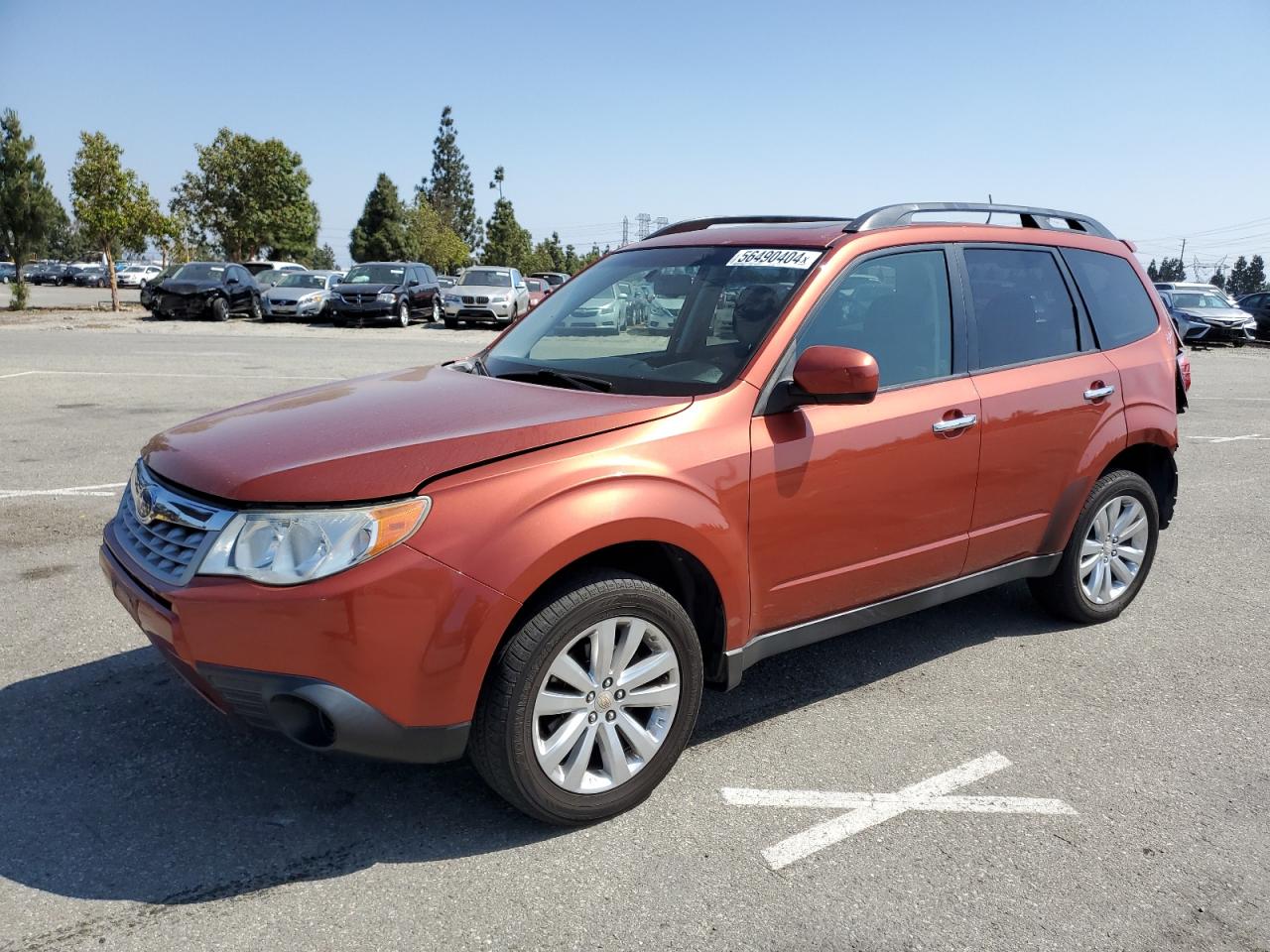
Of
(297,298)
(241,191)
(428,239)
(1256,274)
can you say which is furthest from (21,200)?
(1256,274)

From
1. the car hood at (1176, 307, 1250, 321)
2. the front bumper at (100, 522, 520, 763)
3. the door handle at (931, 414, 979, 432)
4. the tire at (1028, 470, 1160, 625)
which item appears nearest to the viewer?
the front bumper at (100, 522, 520, 763)

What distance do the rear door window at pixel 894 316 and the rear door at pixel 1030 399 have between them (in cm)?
19

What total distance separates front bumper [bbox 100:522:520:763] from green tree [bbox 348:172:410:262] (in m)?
81.5

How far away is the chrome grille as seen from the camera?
278 centimetres

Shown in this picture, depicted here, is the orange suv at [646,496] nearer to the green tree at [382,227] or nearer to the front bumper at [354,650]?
the front bumper at [354,650]

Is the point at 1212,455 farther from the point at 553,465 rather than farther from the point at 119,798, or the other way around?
the point at 119,798

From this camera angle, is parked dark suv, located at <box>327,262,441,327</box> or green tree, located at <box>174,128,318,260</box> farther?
green tree, located at <box>174,128,318,260</box>

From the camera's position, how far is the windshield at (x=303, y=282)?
29.2 metres

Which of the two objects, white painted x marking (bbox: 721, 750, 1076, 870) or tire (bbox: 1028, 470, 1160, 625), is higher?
tire (bbox: 1028, 470, 1160, 625)

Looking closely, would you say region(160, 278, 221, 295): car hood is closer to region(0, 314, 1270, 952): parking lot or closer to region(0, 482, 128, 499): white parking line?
region(0, 482, 128, 499): white parking line

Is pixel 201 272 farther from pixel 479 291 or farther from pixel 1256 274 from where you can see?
pixel 1256 274

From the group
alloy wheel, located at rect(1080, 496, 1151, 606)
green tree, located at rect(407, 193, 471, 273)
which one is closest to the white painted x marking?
alloy wheel, located at rect(1080, 496, 1151, 606)

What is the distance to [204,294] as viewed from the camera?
27.8m

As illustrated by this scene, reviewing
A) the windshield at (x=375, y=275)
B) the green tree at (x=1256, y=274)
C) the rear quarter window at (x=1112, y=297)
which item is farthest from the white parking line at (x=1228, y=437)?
the green tree at (x=1256, y=274)
